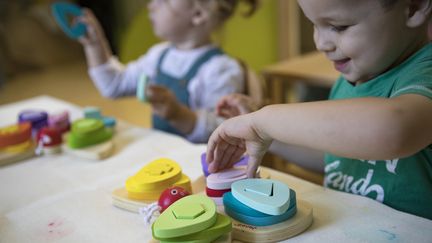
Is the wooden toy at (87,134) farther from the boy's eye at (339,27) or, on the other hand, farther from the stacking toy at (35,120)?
the boy's eye at (339,27)

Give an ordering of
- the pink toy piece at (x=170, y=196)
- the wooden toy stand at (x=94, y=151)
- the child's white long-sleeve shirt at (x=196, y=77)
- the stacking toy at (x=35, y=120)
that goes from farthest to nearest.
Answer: the child's white long-sleeve shirt at (x=196, y=77)
the stacking toy at (x=35, y=120)
the wooden toy stand at (x=94, y=151)
the pink toy piece at (x=170, y=196)

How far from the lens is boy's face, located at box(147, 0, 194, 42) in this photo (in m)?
1.02

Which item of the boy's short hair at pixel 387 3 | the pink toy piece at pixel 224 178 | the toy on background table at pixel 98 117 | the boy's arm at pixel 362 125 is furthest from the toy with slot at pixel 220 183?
the toy on background table at pixel 98 117

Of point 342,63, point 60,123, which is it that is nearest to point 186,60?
point 60,123

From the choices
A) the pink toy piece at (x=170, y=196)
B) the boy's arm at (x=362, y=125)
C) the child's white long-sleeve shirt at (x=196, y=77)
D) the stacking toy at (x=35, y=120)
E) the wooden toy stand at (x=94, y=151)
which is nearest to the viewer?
the boy's arm at (x=362, y=125)

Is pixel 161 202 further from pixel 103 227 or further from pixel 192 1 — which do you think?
pixel 192 1

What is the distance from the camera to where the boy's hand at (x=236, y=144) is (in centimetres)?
47

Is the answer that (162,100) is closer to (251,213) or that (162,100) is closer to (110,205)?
(110,205)

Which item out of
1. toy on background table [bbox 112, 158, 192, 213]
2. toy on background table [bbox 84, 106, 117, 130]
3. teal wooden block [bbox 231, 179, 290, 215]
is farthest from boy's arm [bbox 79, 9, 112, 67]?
teal wooden block [bbox 231, 179, 290, 215]

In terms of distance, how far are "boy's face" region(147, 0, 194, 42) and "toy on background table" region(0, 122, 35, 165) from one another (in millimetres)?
401

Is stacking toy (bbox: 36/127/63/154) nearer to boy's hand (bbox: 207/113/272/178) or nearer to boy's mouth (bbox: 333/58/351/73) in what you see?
boy's hand (bbox: 207/113/272/178)

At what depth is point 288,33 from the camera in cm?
241

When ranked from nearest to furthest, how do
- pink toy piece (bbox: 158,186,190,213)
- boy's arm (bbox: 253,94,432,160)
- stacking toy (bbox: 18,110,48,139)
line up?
boy's arm (bbox: 253,94,432,160) < pink toy piece (bbox: 158,186,190,213) < stacking toy (bbox: 18,110,48,139)

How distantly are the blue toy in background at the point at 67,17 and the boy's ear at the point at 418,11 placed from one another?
0.70 meters
